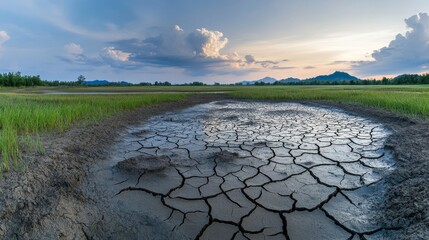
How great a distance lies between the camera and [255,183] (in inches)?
125

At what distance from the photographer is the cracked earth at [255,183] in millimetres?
2299

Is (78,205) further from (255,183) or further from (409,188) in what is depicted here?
(409,188)

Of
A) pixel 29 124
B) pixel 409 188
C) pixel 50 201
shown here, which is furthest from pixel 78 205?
pixel 29 124

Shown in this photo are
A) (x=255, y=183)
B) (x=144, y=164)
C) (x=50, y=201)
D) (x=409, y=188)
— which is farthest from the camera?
(x=144, y=164)


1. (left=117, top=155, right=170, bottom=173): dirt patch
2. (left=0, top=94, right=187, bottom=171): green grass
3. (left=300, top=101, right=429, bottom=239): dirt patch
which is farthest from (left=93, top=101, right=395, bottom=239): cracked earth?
(left=0, top=94, right=187, bottom=171): green grass

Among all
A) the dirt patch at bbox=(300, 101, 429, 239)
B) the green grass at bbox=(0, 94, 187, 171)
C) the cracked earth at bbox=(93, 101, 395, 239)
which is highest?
the green grass at bbox=(0, 94, 187, 171)

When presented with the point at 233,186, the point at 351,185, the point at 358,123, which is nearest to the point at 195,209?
the point at 233,186

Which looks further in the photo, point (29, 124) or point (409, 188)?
point (29, 124)

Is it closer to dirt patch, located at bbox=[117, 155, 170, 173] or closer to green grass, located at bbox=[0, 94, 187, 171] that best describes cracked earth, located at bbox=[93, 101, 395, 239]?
dirt patch, located at bbox=[117, 155, 170, 173]

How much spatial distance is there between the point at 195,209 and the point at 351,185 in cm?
198

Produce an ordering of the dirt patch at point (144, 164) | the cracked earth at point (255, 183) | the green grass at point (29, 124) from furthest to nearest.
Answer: the dirt patch at point (144, 164), the green grass at point (29, 124), the cracked earth at point (255, 183)

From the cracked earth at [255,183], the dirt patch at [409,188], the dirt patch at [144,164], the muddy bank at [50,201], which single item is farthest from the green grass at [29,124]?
Answer: the dirt patch at [409,188]

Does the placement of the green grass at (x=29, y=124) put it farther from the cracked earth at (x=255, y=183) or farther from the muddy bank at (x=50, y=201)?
the cracked earth at (x=255, y=183)

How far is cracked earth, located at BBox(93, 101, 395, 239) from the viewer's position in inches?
90.5
